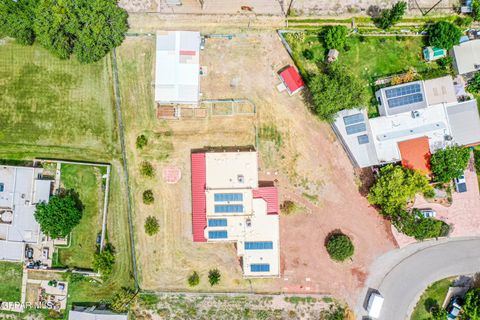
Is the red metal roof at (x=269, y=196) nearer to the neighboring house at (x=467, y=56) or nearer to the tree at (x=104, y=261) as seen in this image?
the tree at (x=104, y=261)

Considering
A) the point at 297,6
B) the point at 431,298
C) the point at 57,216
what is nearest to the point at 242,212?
the point at 57,216

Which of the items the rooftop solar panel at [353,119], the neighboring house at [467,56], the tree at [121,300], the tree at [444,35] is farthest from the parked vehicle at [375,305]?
the tree at [444,35]

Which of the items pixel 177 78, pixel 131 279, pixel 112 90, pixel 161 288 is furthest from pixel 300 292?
pixel 112 90

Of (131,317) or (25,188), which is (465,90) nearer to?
(131,317)

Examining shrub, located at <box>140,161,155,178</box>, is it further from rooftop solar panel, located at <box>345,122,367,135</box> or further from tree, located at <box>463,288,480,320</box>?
tree, located at <box>463,288,480,320</box>

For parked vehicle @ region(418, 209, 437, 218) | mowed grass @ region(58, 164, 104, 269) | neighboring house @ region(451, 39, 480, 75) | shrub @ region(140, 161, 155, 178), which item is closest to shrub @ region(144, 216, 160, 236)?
shrub @ region(140, 161, 155, 178)
